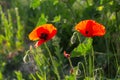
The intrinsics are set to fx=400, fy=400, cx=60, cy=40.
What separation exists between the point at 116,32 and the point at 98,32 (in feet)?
2.92

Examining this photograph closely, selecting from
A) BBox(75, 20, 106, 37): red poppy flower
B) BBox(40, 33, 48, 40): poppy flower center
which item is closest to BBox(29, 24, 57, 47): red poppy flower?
BBox(40, 33, 48, 40): poppy flower center

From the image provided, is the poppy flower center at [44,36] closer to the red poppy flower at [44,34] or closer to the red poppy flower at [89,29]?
the red poppy flower at [44,34]

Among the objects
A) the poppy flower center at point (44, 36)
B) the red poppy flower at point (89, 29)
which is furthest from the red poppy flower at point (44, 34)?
the red poppy flower at point (89, 29)

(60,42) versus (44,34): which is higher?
(44,34)

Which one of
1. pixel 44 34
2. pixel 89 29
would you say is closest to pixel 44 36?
pixel 44 34

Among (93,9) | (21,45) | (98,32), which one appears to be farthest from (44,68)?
(21,45)

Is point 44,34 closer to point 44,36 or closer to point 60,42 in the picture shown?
point 44,36

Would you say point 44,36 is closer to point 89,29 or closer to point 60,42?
point 89,29

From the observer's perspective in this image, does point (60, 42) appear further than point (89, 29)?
Yes

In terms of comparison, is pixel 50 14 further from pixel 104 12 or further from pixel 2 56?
pixel 104 12

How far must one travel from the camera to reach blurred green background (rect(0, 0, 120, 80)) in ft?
8.79

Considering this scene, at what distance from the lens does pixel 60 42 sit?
3.33 metres

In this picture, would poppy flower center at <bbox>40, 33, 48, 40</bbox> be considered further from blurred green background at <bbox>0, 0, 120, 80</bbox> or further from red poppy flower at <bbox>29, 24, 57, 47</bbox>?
blurred green background at <bbox>0, 0, 120, 80</bbox>

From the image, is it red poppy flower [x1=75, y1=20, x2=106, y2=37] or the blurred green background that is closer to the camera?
red poppy flower [x1=75, y1=20, x2=106, y2=37]
